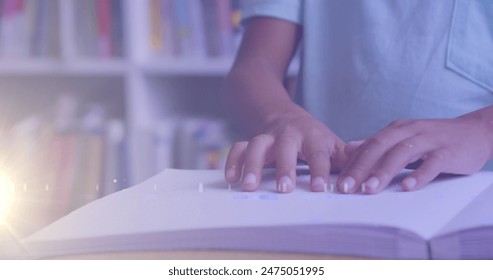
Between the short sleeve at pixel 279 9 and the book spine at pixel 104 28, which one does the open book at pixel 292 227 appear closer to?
the short sleeve at pixel 279 9

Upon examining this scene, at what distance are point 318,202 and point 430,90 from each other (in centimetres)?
38

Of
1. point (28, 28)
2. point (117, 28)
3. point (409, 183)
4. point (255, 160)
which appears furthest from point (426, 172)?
point (28, 28)

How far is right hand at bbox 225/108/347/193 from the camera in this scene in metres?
0.51

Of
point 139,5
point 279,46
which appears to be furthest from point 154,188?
point 139,5

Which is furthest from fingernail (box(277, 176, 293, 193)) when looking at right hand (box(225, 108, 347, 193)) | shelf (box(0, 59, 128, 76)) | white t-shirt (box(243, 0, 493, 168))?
shelf (box(0, 59, 128, 76))

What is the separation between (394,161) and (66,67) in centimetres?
109

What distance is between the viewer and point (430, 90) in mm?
768

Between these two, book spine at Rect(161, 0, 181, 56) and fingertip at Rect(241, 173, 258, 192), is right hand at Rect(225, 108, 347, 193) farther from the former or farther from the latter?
book spine at Rect(161, 0, 181, 56)

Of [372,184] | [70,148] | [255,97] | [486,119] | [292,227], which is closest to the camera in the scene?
[292,227]

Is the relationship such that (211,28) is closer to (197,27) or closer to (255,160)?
(197,27)

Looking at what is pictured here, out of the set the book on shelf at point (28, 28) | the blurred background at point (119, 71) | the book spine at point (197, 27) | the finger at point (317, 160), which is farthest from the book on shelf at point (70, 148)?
the finger at point (317, 160)

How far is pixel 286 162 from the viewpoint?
53cm

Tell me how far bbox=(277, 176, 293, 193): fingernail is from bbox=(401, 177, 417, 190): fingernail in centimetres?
9
